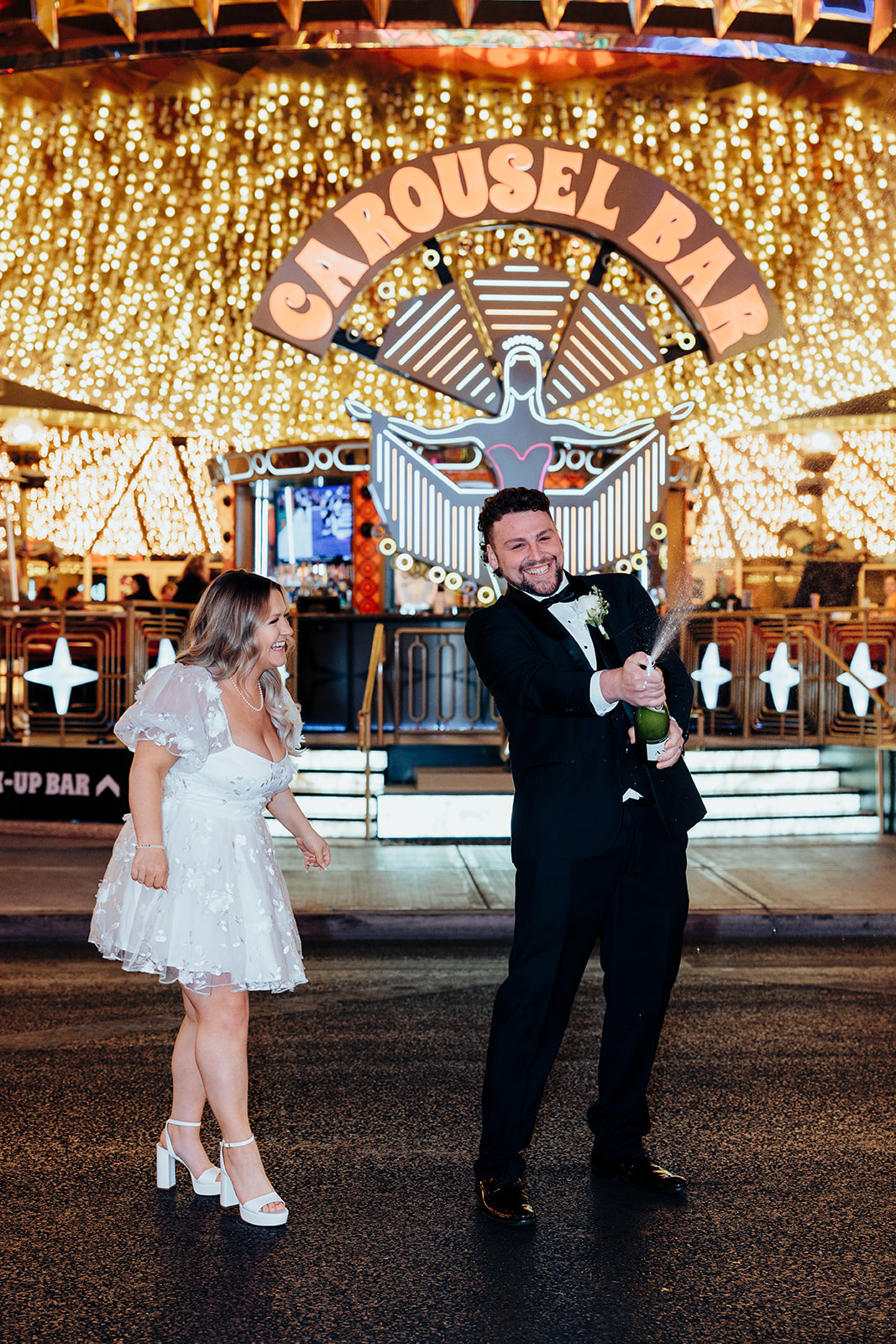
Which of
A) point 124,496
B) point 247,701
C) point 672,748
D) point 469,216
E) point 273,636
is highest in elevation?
point 469,216

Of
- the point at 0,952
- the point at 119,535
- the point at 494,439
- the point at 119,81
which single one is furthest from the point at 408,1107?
the point at 119,535

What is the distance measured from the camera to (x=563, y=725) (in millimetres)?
3771

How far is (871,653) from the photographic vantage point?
14.0 metres

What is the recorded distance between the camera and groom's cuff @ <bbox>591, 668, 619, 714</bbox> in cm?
349

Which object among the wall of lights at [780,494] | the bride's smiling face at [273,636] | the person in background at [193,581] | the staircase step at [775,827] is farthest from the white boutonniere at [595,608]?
the wall of lights at [780,494]

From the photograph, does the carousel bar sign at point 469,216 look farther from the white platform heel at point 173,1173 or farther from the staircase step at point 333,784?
the white platform heel at point 173,1173

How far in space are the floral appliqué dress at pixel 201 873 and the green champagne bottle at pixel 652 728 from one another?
109 cm

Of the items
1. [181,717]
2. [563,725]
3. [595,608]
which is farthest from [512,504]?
[181,717]

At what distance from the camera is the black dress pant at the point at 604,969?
373 cm

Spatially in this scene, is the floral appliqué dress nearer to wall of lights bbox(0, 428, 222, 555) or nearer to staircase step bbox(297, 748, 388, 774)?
staircase step bbox(297, 748, 388, 774)

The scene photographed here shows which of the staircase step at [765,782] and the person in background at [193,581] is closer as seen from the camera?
the staircase step at [765,782]

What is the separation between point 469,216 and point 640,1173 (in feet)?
31.4

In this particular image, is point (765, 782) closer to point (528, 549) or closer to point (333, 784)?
Answer: point (333, 784)

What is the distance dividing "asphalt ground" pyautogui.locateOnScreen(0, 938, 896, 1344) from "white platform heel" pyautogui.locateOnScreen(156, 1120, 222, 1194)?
4cm
